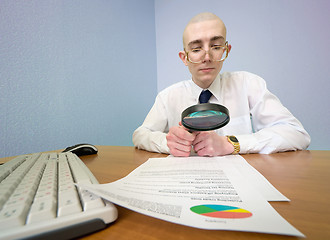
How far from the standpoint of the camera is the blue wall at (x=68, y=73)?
1.01 m

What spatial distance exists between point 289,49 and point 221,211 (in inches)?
76.2

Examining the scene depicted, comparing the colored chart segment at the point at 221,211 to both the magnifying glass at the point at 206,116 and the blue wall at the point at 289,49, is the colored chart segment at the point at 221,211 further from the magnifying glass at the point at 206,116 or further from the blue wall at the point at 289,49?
the blue wall at the point at 289,49

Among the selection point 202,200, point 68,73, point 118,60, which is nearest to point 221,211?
point 202,200

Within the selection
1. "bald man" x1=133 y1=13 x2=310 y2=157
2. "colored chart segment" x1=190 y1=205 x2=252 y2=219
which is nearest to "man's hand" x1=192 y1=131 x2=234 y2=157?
"bald man" x1=133 y1=13 x2=310 y2=157

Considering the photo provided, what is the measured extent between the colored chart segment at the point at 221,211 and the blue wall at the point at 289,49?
180 centimetres

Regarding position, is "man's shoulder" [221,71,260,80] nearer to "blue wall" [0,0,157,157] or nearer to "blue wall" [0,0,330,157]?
"blue wall" [0,0,330,157]

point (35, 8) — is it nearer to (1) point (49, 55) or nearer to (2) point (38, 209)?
(1) point (49, 55)

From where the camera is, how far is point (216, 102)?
1.06 metres

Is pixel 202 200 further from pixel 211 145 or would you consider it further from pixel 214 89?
pixel 214 89

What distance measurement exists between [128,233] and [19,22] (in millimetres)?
1391

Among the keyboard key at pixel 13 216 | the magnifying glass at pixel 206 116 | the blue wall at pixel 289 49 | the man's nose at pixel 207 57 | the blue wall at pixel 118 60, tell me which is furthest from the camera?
the blue wall at pixel 289 49

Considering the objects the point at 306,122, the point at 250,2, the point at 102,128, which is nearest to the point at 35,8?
the point at 102,128

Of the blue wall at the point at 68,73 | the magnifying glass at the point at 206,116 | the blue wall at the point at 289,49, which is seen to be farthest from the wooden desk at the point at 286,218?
the blue wall at the point at 289,49

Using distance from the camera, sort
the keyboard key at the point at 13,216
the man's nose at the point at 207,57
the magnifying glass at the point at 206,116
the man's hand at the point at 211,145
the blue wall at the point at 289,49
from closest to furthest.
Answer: the keyboard key at the point at 13,216 < the magnifying glass at the point at 206,116 < the man's hand at the point at 211,145 < the man's nose at the point at 207,57 < the blue wall at the point at 289,49
